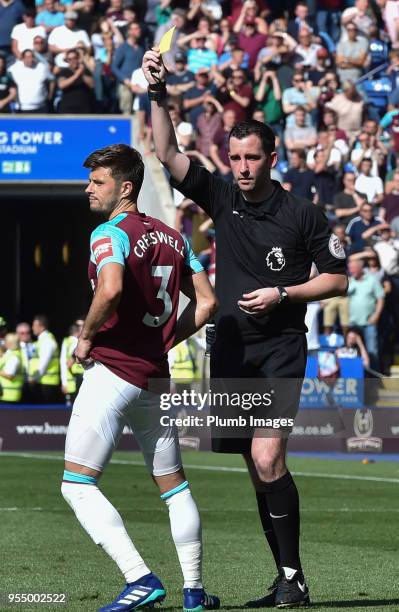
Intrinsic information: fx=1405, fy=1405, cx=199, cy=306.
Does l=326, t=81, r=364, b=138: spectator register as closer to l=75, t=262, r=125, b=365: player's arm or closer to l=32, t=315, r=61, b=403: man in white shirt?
l=32, t=315, r=61, b=403: man in white shirt

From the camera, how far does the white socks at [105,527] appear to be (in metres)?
6.34

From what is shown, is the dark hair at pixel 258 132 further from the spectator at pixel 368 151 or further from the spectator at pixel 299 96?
the spectator at pixel 299 96

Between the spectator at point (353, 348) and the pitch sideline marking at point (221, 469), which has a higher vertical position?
the spectator at point (353, 348)

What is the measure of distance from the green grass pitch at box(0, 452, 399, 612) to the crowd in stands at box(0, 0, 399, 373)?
5.03 m

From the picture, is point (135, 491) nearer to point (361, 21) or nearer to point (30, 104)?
point (30, 104)

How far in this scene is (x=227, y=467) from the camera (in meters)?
17.5

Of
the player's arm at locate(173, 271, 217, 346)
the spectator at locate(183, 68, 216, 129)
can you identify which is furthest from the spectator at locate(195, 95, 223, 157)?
the player's arm at locate(173, 271, 217, 346)

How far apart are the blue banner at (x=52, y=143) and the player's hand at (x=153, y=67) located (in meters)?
16.1

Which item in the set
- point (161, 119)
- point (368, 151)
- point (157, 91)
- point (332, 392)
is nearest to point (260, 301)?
point (161, 119)

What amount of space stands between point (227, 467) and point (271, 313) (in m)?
10.7

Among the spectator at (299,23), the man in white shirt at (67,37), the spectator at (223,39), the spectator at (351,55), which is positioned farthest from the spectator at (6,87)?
the spectator at (351,55)

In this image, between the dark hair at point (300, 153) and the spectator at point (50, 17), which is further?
the spectator at point (50, 17)

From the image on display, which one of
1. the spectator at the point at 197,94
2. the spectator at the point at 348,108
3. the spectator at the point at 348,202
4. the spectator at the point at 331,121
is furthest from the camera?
the spectator at the point at 348,108

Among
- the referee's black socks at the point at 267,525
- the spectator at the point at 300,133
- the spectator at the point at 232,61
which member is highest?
the spectator at the point at 232,61
